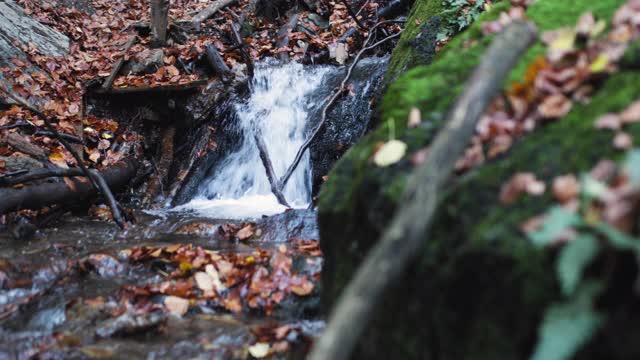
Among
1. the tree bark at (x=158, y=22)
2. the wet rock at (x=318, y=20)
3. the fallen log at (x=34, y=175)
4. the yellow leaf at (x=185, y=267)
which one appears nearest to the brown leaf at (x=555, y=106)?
the yellow leaf at (x=185, y=267)

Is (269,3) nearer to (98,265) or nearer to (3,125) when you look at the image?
(3,125)

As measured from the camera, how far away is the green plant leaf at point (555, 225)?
1.44 meters

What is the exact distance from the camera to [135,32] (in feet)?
34.6

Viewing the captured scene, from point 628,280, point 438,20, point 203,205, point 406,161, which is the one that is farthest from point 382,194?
point 203,205

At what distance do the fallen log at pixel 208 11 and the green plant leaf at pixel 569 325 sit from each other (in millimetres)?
10637

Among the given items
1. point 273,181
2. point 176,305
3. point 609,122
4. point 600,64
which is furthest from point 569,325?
point 273,181

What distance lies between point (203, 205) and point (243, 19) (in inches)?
230

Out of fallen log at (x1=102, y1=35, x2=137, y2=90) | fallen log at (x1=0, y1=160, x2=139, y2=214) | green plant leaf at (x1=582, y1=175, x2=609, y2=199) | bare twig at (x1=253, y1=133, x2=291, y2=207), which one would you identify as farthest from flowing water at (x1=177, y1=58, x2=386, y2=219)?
green plant leaf at (x1=582, y1=175, x2=609, y2=199)

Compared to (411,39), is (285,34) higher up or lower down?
lower down

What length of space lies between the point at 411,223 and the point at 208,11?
1093cm

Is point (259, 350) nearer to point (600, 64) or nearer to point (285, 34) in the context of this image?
point (600, 64)

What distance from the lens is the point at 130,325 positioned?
128 inches

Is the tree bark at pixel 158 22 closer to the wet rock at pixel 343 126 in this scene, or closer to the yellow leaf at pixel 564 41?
the wet rock at pixel 343 126

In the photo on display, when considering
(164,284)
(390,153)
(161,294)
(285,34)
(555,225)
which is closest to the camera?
(555,225)
